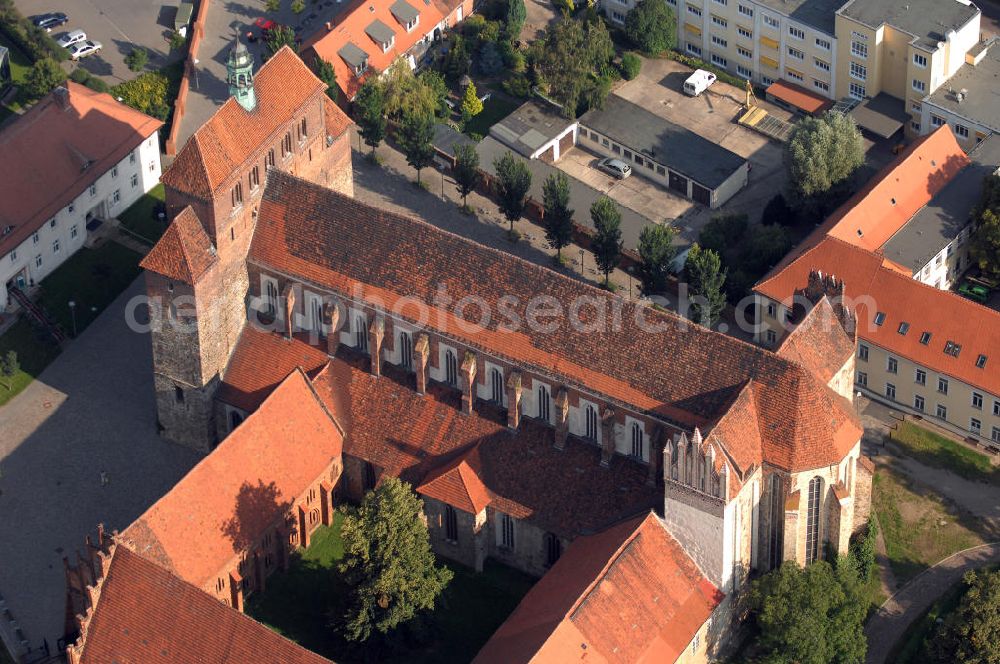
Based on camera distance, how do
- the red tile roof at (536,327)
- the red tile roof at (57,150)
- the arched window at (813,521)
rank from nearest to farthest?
the red tile roof at (536,327)
the arched window at (813,521)
the red tile roof at (57,150)

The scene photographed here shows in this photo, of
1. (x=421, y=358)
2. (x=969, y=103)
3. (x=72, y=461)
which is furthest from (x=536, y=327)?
(x=969, y=103)

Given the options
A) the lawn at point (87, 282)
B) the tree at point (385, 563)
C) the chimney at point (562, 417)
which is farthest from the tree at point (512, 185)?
the tree at point (385, 563)

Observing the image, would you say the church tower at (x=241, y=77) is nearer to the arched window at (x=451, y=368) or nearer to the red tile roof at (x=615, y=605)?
the arched window at (x=451, y=368)

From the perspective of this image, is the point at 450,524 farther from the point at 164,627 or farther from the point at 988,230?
the point at 988,230

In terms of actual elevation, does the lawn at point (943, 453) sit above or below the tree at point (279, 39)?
below

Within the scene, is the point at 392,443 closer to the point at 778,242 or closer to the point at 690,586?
the point at 690,586

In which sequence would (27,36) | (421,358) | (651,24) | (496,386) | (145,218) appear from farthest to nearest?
(651,24), (27,36), (145,218), (421,358), (496,386)
